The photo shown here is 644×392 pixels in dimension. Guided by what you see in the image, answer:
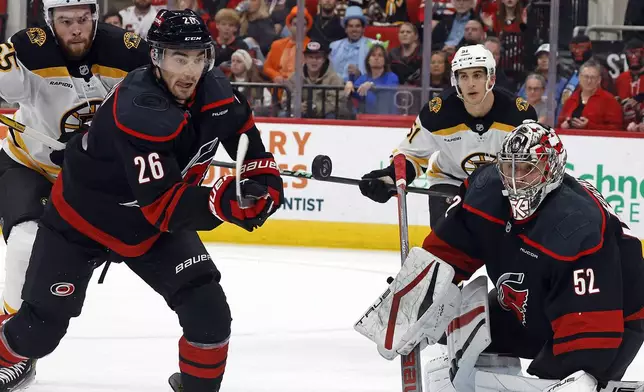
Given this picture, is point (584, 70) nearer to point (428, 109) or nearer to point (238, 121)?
point (428, 109)

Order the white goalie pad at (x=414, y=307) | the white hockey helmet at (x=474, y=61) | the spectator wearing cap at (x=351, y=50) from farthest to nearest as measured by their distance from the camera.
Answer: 1. the spectator wearing cap at (x=351, y=50)
2. the white hockey helmet at (x=474, y=61)
3. the white goalie pad at (x=414, y=307)

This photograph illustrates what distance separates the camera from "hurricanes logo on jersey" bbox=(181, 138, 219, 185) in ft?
10.3

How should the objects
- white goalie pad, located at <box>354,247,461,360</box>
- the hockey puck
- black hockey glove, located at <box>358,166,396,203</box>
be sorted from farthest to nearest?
black hockey glove, located at <box>358,166,396,203</box>
the hockey puck
white goalie pad, located at <box>354,247,461,360</box>

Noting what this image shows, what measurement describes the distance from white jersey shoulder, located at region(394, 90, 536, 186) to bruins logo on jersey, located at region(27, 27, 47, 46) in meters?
1.39

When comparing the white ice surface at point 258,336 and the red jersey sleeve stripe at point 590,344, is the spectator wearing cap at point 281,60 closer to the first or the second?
the white ice surface at point 258,336

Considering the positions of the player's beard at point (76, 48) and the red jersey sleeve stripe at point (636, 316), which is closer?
the red jersey sleeve stripe at point (636, 316)

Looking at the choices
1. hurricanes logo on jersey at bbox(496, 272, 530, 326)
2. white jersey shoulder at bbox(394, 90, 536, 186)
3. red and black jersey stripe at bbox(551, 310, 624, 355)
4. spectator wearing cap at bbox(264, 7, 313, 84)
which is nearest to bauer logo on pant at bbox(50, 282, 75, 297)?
hurricanes logo on jersey at bbox(496, 272, 530, 326)

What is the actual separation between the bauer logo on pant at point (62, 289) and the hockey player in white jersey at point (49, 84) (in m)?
0.47

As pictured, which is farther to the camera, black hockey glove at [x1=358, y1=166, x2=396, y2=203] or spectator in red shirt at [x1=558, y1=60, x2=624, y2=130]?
spectator in red shirt at [x1=558, y1=60, x2=624, y2=130]

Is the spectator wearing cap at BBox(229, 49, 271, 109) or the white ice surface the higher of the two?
the spectator wearing cap at BBox(229, 49, 271, 109)

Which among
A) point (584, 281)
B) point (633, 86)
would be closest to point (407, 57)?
point (633, 86)

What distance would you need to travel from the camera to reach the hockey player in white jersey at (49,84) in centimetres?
365

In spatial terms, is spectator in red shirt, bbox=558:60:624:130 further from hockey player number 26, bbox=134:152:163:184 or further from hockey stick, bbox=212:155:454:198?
hockey player number 26, bbox=134:152:163:184

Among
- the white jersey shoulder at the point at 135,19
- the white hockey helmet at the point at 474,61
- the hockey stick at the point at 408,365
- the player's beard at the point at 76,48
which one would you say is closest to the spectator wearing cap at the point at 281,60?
the white jersey shoulder at the point at 135,19
